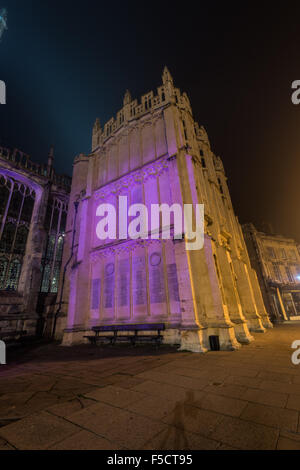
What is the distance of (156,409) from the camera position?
9.78ft

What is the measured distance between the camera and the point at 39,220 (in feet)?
61.9

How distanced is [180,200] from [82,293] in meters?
9.29

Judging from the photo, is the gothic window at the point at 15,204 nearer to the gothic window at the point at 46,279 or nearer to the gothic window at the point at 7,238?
the gothic window at the point at 7,238

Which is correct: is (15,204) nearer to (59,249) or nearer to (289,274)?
(59,249)

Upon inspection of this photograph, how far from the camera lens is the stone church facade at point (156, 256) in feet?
29.7

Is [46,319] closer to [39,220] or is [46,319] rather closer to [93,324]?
[93,324]

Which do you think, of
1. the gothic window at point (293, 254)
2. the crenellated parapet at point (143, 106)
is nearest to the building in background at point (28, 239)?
the crenellated parapet at point (143, 106)

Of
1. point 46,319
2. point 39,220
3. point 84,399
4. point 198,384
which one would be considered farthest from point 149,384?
point 39,220

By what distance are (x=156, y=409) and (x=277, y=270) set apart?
35.6 m

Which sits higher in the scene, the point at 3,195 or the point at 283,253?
the point at 3,195

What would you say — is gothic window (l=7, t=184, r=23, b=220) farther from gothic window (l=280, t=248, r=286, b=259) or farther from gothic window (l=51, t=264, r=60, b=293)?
gothic window (l=280, t=248, r=286, b=259)

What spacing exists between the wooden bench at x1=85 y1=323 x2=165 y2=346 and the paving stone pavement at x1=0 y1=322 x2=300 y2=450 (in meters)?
4.20

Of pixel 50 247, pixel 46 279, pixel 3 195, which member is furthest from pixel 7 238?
pixel 46 279

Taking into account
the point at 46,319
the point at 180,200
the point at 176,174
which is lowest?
the point at 46,319
